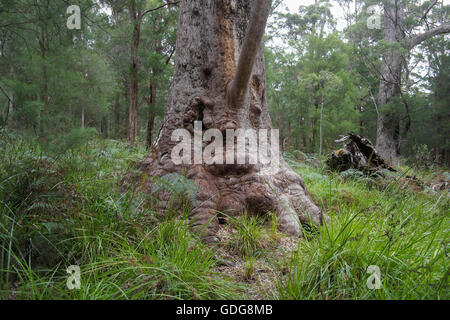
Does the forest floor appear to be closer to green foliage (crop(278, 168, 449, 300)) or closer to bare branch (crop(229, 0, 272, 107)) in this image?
green foliage (crop(278, 168, 449, 300))

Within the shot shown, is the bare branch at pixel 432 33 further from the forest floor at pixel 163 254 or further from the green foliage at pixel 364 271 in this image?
the green foliage at pixel 364 271

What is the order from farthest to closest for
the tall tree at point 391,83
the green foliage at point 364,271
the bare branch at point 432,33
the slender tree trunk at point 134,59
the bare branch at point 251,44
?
1. the tall tree at point 391,83
2. the bare branch at point 432,33
3. the slender tree trunk at point 134,59
4. the bare branch at point 251,44
5. the green foliage at point 364,271

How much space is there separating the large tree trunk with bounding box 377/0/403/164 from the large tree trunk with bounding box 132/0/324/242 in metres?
8.35

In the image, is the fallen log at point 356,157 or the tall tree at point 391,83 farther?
the tall tree at point 391,83

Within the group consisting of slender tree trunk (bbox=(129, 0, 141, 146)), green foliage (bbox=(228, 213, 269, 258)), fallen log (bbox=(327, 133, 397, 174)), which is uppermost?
slender tree trunk (bbox=(129, 0, 141, 146))

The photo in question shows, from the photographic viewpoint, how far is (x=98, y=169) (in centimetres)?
290

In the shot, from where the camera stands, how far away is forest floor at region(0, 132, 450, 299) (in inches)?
48.0

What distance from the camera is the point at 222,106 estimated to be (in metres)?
2.77

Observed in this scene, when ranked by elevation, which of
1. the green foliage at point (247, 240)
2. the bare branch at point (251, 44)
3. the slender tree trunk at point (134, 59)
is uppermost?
the slender tree trunk at point (134, 59)

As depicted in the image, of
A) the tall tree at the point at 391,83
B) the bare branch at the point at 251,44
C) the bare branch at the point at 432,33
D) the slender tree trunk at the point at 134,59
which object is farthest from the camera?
the tall tree at the point at 391,83

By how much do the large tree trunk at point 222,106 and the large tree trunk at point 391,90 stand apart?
8.35 m

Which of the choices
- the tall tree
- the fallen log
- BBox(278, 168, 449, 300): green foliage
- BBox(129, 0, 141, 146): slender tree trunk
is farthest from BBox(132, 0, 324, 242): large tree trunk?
the tall tree

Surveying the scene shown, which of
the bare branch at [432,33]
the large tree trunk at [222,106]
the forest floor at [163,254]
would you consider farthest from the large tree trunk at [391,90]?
the forest floor at [163,254]

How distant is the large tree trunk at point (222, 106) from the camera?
2.46m
